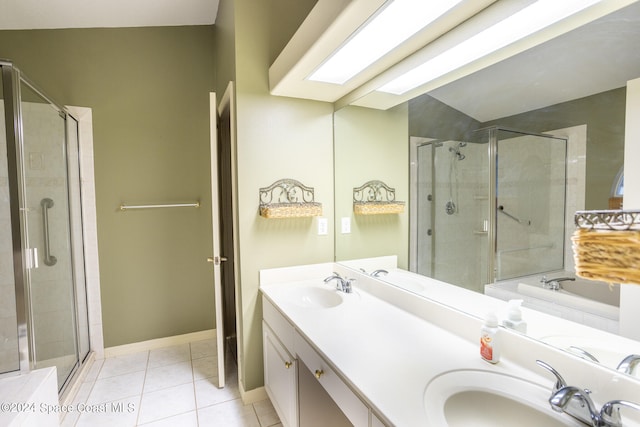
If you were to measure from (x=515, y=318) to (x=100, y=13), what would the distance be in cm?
323

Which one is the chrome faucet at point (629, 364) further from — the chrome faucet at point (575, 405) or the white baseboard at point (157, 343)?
the white baseboard at point (157, 343)

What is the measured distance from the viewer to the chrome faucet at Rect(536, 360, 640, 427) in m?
0.69

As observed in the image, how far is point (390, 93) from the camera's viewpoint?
1.76 metres

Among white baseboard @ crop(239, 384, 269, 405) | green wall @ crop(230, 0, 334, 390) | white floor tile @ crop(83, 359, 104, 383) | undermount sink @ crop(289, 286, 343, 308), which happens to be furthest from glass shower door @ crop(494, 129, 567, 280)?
white floor tile @ crop(83, 359, 104, 383)

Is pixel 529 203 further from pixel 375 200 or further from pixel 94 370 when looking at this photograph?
pixel 94 370

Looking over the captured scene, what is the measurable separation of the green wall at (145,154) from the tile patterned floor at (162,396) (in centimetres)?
30

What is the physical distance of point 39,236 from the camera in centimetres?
204

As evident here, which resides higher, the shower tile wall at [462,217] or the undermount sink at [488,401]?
the shower tile wall at [462,217]

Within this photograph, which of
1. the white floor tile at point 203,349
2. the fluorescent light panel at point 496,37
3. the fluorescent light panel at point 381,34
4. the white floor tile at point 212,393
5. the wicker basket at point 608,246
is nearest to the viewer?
the wicker basket at point 608,246

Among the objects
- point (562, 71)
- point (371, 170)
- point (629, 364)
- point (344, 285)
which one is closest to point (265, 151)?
point (371, 170)

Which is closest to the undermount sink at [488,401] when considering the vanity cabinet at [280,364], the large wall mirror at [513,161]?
the large wall mirror at [513,161]

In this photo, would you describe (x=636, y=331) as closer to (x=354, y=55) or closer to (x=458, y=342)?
(x=458, y=342)

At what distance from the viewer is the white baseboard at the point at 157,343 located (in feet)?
8.69

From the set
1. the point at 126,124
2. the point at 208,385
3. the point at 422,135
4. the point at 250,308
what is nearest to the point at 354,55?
the point at 422,135
